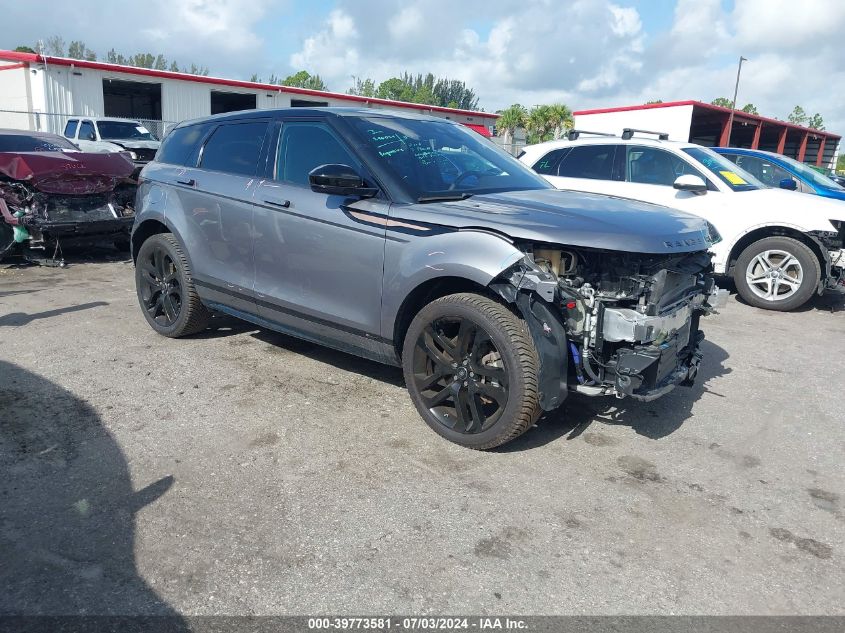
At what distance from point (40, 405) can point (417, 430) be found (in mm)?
2424

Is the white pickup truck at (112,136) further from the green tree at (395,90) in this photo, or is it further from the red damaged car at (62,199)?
the green tree at (395,90)

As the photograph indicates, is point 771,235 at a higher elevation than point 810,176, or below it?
below

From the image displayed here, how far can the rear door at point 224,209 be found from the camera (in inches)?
192

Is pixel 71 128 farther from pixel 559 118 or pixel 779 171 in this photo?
pixel 559 118

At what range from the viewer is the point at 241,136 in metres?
5.11

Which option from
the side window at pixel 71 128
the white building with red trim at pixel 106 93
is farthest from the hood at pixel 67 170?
the white building with red trim at pixel 106 93

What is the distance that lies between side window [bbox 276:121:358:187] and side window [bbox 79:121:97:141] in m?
15.6

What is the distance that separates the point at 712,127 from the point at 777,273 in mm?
30342

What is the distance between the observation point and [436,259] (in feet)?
12.4

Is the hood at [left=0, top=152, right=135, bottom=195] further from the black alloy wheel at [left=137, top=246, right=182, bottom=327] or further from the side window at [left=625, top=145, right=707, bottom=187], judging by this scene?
Answer: the side window at [left=625, top=145, right=707, bottom=187]

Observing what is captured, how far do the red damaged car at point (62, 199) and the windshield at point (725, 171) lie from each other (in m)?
7.33

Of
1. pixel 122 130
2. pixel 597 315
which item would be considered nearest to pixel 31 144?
pixel 122 130

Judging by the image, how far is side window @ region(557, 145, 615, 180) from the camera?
8531 mm

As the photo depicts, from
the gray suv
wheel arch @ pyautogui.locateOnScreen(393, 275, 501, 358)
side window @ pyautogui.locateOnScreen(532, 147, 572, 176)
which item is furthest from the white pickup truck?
wheel arch @ pyautogui.locateOnScreen(393, 275, 501, 358)
